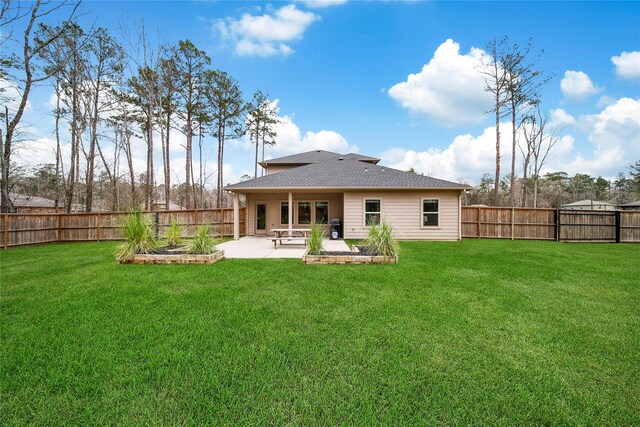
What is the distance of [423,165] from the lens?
108 feet

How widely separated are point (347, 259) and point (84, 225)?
13.2m

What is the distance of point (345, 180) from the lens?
12.5 m

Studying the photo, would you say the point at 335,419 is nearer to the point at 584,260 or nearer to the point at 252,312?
the point at 252,312

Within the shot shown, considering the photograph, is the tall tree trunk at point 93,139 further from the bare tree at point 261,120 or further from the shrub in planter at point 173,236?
the bare tree at point 261,120

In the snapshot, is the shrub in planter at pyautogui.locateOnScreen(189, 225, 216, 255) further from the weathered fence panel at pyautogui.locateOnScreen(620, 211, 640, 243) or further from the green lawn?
the weathered fence panel at pyautogui.locateOnScreen(620, 211, 640, 243)

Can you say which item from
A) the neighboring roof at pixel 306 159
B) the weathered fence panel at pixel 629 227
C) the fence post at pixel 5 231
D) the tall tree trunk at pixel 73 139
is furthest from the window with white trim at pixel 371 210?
the tall tree trunk at pixel 73 139

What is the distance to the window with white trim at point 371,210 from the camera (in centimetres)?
1232

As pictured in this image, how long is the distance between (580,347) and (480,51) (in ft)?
70.5

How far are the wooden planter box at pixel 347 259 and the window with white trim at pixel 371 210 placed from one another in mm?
5367

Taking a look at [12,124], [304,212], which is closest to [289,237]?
[304,212]

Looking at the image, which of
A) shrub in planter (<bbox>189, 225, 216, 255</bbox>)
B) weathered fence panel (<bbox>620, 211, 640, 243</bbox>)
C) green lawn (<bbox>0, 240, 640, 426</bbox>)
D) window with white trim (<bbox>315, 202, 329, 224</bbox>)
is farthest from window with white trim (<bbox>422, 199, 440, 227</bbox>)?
shrub in planter (<bbox>189, 225, 216, 255</bbox>)

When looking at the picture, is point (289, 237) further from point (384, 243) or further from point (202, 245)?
point (384, 243)

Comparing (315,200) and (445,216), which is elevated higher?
(315,200)

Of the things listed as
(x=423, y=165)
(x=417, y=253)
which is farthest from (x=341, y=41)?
(x=423, y=165)
